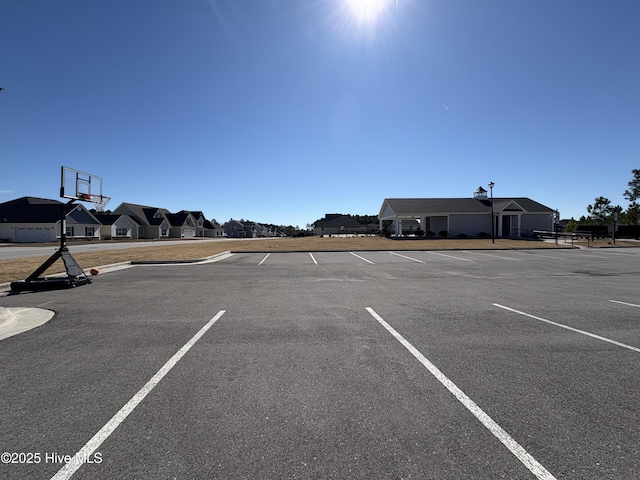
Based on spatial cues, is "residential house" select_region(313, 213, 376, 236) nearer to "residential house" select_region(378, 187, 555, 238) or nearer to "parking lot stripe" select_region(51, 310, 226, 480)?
"residential house" select_region(378, 187, 555, 238)

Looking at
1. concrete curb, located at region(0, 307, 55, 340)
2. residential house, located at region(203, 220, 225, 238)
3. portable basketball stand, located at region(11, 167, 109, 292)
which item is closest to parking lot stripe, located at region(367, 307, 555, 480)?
concrete curb, located at region(0, 307, 55, 340)

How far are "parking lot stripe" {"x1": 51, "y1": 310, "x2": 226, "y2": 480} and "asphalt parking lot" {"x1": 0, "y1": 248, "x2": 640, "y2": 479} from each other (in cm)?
1

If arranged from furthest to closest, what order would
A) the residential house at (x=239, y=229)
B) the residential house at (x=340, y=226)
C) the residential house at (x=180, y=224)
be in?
the residential house at (x=239, y=229) → the residential house at (x=340, y=226) → the residential house at (x=180, y=224)

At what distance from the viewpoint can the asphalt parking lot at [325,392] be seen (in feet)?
7.83

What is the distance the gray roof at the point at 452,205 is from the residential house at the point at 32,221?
150ft

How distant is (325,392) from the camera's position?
3375 millimetres

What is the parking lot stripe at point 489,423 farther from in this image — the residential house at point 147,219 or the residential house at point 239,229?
the residential house at point 239,229

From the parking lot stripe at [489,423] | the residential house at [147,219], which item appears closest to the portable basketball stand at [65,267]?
the parking lot stripe at [489,423]

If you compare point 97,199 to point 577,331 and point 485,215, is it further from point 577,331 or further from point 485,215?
point 485,215

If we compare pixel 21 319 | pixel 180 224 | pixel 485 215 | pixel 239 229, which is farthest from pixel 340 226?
pixel 21 319

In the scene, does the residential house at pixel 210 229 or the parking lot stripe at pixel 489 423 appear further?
the residential house at pixel 210 229

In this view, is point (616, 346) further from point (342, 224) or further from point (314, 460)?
point (342, 224)

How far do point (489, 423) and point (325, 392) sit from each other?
1.59m

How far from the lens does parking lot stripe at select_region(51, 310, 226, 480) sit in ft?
7.64
